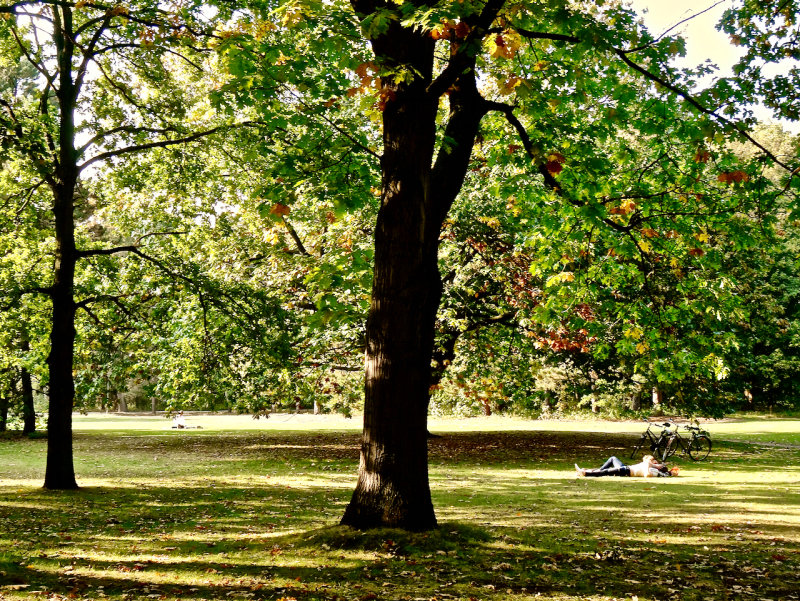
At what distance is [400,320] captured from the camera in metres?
6.99

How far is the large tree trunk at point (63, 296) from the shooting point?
1263 centimetres

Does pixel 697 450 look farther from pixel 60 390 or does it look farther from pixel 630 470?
pixel 60 390

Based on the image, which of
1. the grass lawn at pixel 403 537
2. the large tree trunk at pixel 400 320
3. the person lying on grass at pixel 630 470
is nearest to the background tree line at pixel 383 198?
the large tree trunk at pixel 400 320

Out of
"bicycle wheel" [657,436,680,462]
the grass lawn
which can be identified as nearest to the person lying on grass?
the grass lawn

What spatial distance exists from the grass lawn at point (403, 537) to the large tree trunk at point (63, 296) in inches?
31.7

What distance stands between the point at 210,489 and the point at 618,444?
16.6 metres

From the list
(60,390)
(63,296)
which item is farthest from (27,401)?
(63,296)

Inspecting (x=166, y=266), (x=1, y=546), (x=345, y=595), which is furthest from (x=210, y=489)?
(x=345, y=595)

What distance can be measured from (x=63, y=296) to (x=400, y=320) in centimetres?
881

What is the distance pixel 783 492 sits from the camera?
13.0 metres

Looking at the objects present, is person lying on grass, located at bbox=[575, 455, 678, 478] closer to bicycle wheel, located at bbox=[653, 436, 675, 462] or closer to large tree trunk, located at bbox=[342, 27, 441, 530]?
bicycle wheel, located at bbox=[653, 436, 675, 462]

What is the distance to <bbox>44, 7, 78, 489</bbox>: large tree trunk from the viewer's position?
41.4 feet

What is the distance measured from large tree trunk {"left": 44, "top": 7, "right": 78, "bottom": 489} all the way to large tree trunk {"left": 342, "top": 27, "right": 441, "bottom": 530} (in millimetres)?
8175

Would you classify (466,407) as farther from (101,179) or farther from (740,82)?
(740,82)
